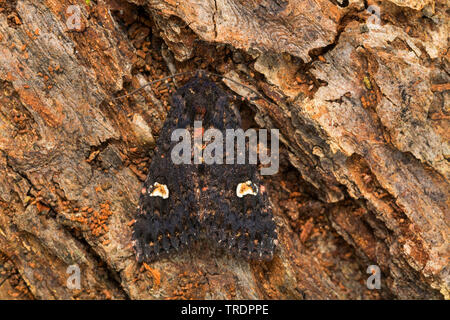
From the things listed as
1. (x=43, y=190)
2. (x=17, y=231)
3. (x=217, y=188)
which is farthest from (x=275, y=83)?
(x=17, y=231)

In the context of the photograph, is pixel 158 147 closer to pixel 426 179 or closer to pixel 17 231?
pixel 17 231

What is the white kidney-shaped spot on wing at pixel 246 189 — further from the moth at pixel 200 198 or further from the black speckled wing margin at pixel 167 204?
the black speckled wing margin at pixel 167 204

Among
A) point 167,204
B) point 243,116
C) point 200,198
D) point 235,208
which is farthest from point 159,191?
point 243,116

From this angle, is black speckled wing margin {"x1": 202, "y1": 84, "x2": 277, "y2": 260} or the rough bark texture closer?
the rough bark texture

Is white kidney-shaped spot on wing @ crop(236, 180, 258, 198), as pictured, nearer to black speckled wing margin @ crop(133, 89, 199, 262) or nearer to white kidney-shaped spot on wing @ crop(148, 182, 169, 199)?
black speckled wing margin @ crop(133, 89, 199, 262)

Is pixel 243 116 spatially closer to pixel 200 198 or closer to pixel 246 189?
pixel 246 189

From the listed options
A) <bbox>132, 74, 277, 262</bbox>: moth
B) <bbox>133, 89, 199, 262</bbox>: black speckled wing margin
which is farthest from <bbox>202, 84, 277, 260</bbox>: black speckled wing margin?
<bbox>133, 89, 199, 262</bbox>: black speckled wing margin

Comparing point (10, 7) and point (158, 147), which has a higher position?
point (10, 7)
